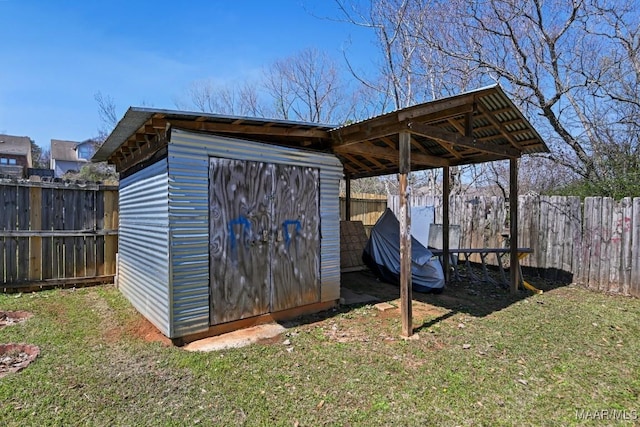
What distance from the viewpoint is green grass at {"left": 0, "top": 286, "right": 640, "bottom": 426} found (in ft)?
8.11

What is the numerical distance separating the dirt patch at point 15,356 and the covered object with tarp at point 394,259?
5192mm

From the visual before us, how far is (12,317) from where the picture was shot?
4.39 metres

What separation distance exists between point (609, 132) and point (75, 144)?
4070 cm

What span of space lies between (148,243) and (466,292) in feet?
17.0

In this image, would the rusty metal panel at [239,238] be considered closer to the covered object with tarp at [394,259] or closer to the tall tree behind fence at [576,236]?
the covered object with tarp at [394,259]

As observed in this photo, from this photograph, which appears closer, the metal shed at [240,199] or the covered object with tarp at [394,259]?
the metal shed at [240,199]

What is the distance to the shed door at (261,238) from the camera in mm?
3934

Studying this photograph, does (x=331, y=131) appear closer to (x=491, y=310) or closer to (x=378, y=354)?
(x=378, y=354)

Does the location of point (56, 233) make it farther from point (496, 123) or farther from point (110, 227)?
point (496, 123)

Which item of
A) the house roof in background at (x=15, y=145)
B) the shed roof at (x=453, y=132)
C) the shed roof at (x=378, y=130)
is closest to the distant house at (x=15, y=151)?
the house roof in background at (x=15, y=145)

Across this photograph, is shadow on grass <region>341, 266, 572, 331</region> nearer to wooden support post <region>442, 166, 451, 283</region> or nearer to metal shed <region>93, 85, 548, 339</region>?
wooden support post <region>442, 166, 451, 283</region>

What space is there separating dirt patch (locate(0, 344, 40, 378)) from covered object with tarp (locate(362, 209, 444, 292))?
5.19 metres

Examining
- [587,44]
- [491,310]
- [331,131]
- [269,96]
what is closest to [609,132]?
[587,44]

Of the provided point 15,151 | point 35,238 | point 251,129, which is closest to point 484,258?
point 251,129
